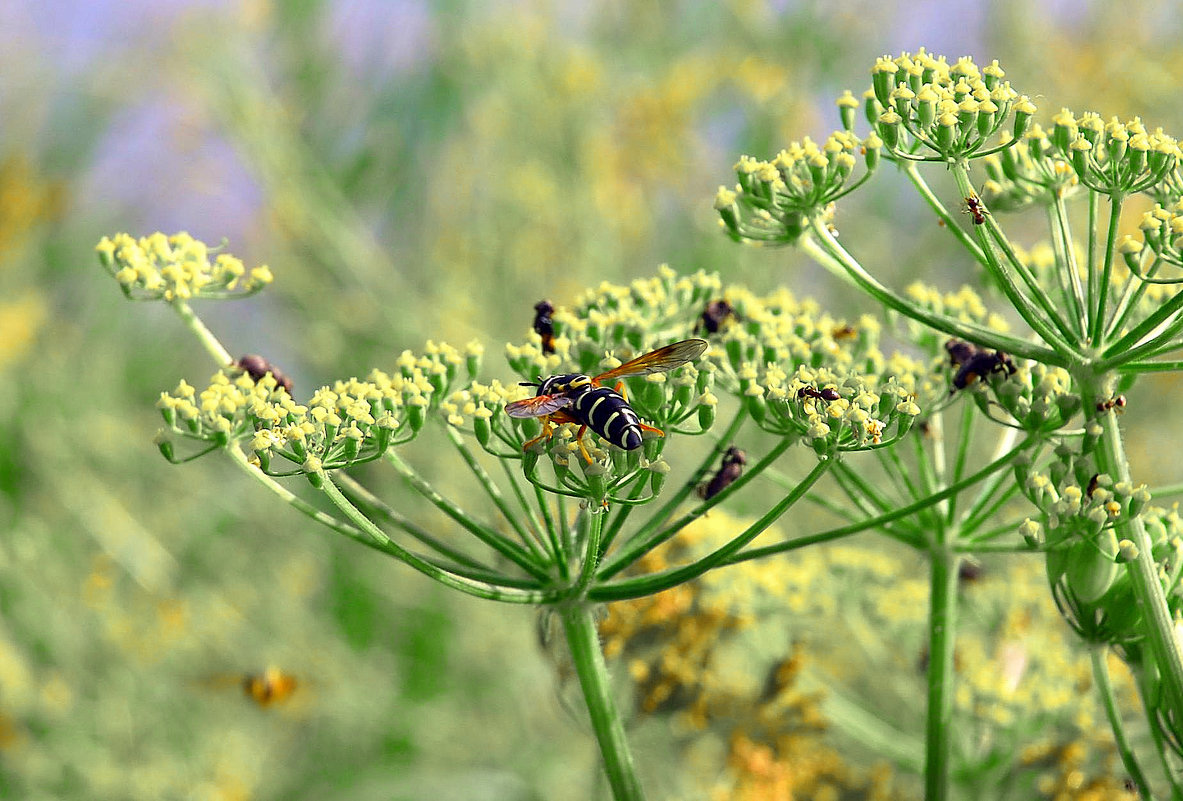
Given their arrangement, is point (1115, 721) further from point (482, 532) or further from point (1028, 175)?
point (482, 532)

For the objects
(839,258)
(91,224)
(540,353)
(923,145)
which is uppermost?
(91,224)

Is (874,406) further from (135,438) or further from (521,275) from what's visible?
(135,438)

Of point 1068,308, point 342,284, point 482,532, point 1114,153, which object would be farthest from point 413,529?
point 342,284

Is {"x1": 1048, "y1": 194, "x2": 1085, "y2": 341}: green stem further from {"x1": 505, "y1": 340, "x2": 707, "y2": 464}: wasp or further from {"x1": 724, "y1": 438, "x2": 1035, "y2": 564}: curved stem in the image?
{"x1": 505, "y1": 340, "x2": 707, "y2": 464}: wasp

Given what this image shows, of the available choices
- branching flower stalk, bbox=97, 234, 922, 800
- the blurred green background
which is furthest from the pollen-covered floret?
the blurred green background

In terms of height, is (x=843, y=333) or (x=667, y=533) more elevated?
(x=843, y=333)

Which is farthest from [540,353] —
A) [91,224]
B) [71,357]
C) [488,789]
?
[91,224]
